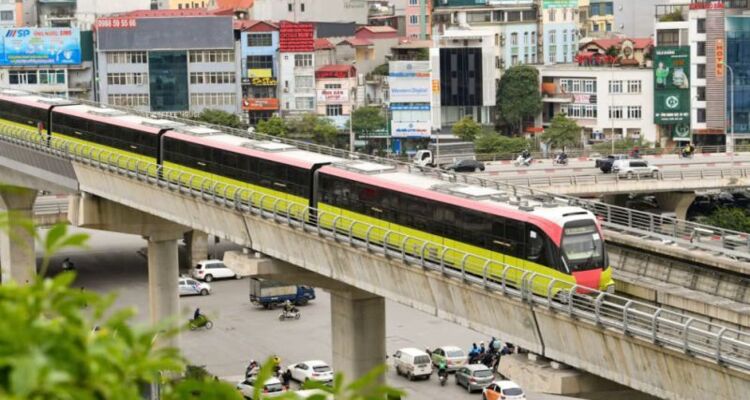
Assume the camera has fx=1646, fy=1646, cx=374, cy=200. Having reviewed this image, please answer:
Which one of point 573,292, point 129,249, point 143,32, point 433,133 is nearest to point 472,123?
point 433,133

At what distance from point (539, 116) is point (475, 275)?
72.5m

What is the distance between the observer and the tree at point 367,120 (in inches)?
3713

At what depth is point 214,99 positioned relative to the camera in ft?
322

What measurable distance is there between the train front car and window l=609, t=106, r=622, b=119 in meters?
68.6

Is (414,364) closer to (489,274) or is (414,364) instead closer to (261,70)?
(489,274)

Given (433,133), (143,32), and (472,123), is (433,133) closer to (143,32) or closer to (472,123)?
(472,123)

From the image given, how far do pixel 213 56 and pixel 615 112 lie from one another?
78.2 ft

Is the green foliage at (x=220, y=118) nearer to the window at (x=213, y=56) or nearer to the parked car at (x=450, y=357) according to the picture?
the window at (x=213, y=56)

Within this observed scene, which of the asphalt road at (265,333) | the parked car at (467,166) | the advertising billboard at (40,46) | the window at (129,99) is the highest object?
the advertising billboard at (40,46)

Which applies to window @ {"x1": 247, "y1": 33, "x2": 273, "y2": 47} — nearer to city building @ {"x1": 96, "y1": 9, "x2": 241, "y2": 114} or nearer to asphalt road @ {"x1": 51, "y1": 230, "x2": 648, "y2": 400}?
city building @ {"x1": 96, "y1": 9, "x2": 241, "y2": 114}

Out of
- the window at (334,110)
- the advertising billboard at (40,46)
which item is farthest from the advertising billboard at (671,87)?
the advertising billboard at (40,46)

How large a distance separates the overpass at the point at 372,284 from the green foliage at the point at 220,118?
35745mm

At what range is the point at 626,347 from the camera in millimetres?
23297

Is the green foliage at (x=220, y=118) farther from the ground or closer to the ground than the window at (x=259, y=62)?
closer to the ground
